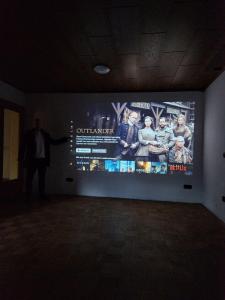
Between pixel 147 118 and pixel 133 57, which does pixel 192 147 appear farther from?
pixel 133 57

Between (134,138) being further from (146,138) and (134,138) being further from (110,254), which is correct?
(110,254)

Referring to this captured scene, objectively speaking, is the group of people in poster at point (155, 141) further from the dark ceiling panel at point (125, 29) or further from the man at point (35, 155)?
the dark ceiling panel at point (125, 29)

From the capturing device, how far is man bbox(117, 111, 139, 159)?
4543 mm

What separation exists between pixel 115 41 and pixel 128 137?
229cm

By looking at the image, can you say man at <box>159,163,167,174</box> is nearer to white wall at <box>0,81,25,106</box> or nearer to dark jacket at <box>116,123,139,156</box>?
dark jacket at <box>116,123,139,156</box>

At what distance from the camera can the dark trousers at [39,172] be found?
14.5ft

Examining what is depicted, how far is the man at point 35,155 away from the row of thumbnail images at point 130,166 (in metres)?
0.70

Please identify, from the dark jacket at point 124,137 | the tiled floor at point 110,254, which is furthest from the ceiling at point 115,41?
the tiled floor at point 110,254

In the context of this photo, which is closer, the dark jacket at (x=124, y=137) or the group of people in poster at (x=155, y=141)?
the group of people in poster at (x=155, y=141)

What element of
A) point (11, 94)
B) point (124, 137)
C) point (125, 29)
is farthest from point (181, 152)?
point (11, 94)

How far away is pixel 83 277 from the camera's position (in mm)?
1772

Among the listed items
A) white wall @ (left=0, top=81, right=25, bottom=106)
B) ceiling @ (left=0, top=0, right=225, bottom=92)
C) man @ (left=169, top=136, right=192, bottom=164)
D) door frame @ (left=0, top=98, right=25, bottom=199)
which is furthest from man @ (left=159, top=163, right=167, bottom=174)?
white wall @ (left=0, top=81, right=25, bottom=106)

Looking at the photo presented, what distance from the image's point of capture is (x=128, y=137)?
15.0 feet

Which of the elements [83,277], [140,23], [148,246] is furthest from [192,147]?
[83,277]
